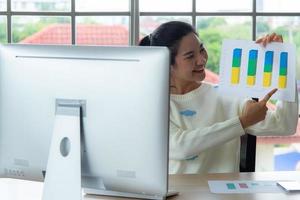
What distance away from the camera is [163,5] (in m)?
3.38

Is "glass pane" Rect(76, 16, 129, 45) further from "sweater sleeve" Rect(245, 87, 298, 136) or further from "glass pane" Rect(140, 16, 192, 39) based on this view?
"sweater sleeve" Rect(245, 87, 298, 136)

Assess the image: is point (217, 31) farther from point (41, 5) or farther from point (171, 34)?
point (171, 34)

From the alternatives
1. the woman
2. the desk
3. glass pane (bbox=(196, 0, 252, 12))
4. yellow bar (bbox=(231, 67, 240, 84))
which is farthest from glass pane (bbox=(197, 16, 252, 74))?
→ the desk

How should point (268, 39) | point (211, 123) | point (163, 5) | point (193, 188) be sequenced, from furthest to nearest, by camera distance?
point (163, 5) < point (211, 123) < point (268, 39) < point (193, 188)

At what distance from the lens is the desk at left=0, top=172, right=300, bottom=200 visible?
1666 millimetres

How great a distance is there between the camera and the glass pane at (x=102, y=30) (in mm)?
3416

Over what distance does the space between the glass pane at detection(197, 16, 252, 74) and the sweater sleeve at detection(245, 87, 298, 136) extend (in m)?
1.29

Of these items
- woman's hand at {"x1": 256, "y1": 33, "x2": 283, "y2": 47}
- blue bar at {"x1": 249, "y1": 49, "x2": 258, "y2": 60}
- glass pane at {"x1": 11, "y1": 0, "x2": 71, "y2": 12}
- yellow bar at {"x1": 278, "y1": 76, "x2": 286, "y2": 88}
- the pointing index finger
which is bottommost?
the pointing index finger

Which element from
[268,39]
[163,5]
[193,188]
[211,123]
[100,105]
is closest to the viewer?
[100,105]

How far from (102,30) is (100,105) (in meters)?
2.16

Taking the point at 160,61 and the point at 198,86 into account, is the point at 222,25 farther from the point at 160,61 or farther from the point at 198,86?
the point at 160,61

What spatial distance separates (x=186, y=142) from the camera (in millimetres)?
2027

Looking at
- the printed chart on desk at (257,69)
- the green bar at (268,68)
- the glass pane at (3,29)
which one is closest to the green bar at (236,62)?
the printed chart on desk at (257,69)

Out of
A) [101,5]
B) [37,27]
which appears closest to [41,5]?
[37,27]
